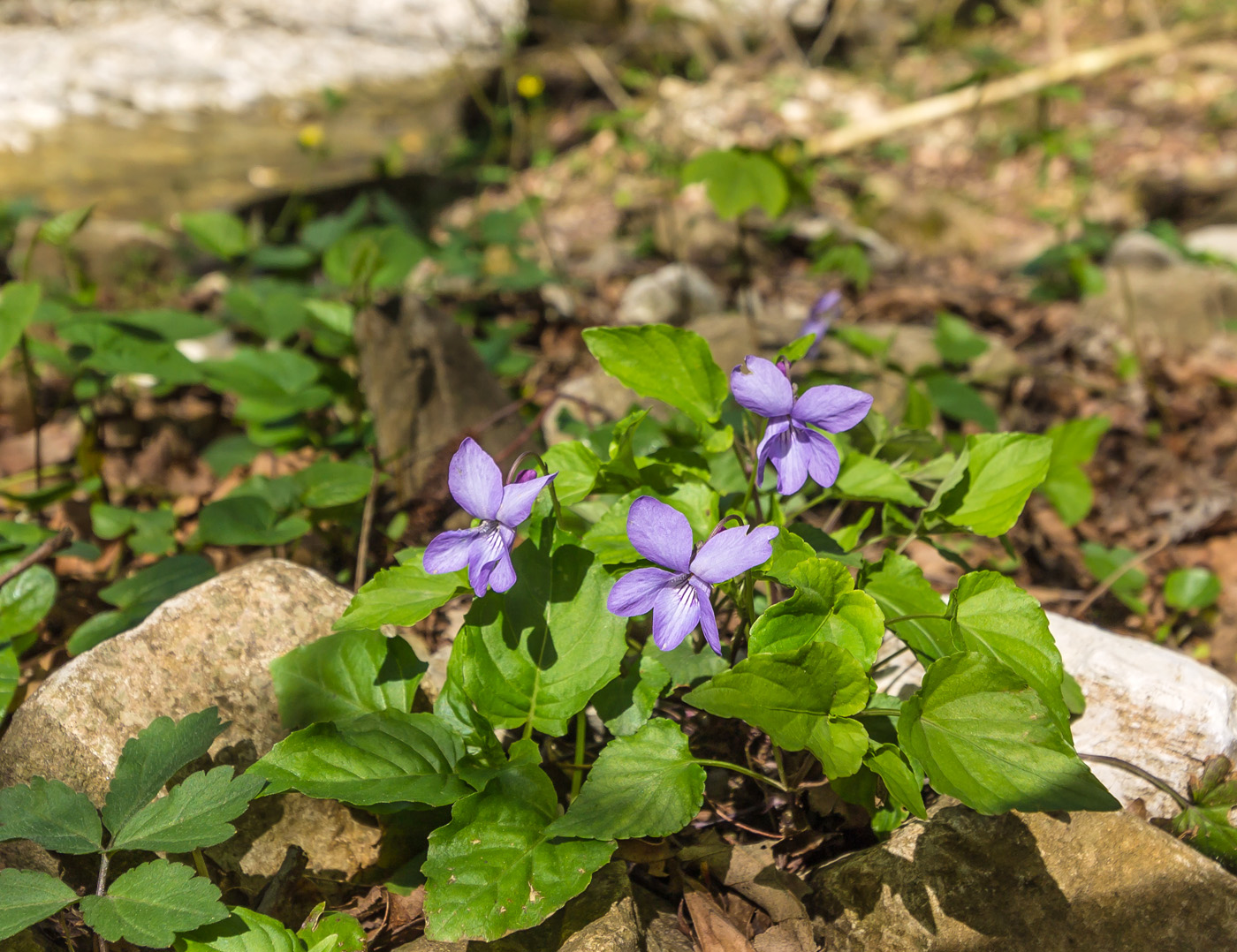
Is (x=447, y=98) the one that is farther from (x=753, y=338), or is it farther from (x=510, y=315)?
(x=753, y=338)

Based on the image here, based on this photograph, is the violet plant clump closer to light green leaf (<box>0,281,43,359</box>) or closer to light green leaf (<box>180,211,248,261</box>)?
light green leaf (<box>0,281,43,359</box>)

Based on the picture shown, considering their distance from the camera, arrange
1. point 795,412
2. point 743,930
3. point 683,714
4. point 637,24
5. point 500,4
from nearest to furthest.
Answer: point 795,412
point 743,930
point 683,714
point 500,4
point 637,24

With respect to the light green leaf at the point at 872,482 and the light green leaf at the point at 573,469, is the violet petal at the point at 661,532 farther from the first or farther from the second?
the light green leaf at the point at 872,482

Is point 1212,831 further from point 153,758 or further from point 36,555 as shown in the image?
point 36,555

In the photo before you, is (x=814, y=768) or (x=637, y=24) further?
(x=637, y=24)

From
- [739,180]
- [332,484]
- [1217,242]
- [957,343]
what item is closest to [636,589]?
[332,484]

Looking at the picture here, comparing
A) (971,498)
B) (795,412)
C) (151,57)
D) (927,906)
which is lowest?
(151,57)

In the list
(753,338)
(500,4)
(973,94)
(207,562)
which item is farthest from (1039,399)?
(500,4)
